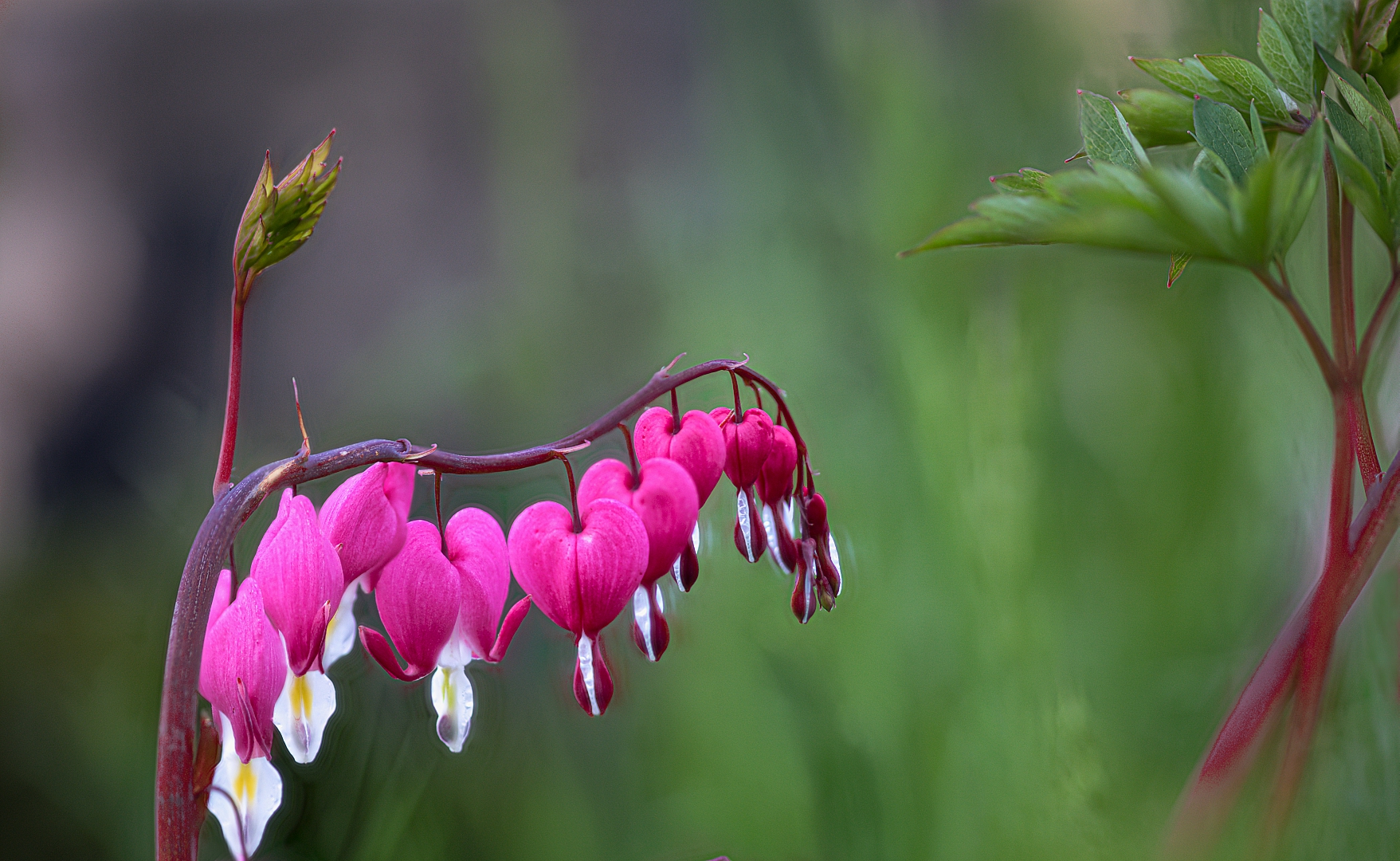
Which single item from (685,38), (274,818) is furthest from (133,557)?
(685,38)

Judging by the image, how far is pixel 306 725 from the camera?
294 millimetres

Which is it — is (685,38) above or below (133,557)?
above

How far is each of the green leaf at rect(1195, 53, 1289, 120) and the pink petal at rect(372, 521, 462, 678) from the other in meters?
0.33

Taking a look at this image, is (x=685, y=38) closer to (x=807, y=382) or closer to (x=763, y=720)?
(x=807, y=382)

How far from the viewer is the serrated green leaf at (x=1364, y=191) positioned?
27 cm

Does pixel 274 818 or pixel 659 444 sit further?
pixel 274 818

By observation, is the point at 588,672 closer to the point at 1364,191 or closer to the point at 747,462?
the point at 747,462

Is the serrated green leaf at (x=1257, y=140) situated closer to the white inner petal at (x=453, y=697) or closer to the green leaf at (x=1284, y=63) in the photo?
the green leaf at (x=1284, y=63)

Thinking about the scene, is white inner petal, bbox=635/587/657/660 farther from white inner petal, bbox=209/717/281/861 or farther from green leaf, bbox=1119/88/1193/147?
green leaf, bbox=1119/88/1193/147

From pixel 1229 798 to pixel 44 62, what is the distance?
4.79ft

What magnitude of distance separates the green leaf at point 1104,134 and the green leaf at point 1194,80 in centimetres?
2

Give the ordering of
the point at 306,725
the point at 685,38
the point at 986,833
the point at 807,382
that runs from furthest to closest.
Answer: the point at 685,38 → the point at 807,382 → the point at 986,833 → the point at 306,725

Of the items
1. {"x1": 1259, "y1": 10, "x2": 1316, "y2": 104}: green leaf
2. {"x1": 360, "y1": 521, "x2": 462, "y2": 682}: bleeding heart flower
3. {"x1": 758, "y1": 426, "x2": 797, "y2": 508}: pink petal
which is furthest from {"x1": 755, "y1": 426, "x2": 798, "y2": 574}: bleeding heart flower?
{"x1": 1259, "y1": 10, "x2": 1316, "y2": 104}: green leaf

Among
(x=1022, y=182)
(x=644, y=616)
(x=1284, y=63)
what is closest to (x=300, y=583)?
(x=644, y=616)
